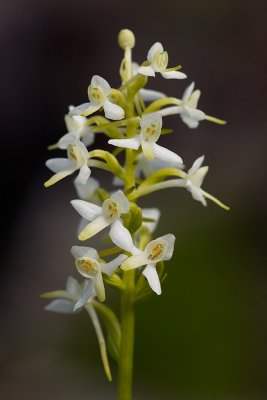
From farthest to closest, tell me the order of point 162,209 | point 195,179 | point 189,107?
1. point 162,209
2. point 189,107
3. point 195,179

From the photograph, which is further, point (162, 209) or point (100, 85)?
point (162, 209)

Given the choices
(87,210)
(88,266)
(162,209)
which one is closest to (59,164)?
(87,210)

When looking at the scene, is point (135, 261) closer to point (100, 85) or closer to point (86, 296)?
point (86, 296)

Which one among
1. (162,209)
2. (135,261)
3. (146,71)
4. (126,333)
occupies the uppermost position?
(146,71)

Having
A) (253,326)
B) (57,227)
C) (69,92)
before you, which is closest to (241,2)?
(69,92)

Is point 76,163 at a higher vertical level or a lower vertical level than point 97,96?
lower

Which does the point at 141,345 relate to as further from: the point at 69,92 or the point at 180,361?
the point at 69,92

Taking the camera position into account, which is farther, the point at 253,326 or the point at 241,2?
the point at 241,2

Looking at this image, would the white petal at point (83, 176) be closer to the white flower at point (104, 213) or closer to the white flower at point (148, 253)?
the white flower at point (104, 213)
